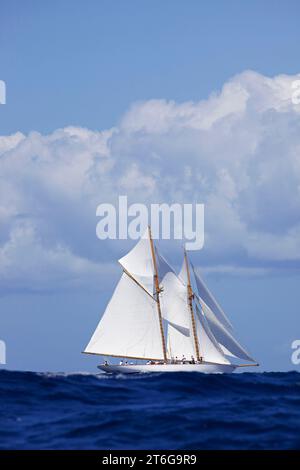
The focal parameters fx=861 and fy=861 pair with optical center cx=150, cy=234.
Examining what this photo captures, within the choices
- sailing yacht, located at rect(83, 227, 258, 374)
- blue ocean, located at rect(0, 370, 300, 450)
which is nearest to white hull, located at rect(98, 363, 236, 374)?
sailing yacht, located at rect(83, 227, 258, 374)

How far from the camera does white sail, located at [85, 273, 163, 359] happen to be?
106 m

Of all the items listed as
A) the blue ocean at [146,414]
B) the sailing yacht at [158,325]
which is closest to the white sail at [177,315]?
the sailing yacht at [158,325]

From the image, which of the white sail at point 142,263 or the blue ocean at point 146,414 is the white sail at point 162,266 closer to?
the white sail at point 142,263

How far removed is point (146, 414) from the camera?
4716 centimetres

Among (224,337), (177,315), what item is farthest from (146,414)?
(177,315)

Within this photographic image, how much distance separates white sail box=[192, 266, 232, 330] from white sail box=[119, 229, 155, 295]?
9056 mm

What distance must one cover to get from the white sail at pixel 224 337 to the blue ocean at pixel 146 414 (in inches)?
1352

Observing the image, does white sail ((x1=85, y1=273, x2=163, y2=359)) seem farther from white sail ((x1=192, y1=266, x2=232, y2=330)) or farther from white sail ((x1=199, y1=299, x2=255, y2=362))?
white sail ((x1=192, y1=266, x2=232, y2=330))

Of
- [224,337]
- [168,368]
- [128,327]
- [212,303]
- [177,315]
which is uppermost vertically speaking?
[177,315]

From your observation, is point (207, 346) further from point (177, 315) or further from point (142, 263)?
point (142, 263)

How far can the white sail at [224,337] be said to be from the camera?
102 m

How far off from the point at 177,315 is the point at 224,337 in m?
9.62
